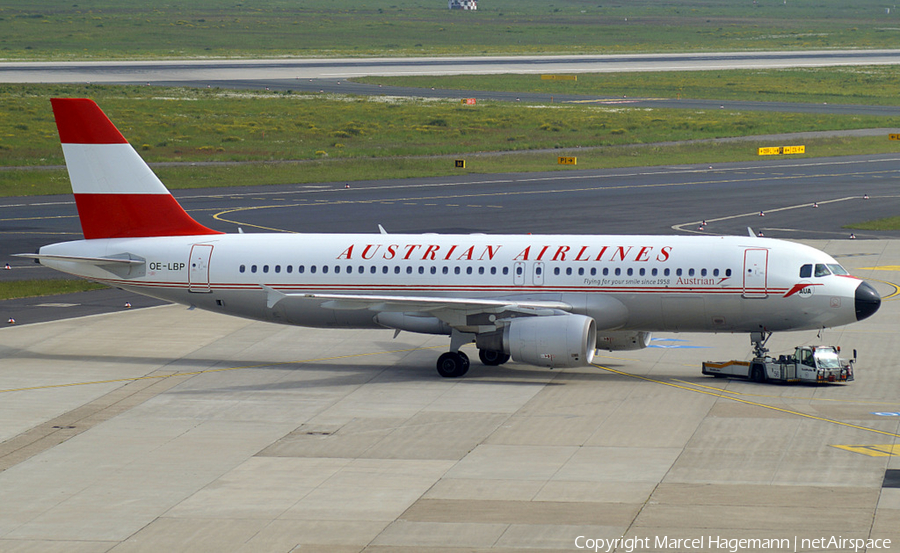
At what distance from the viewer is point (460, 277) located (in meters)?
39.6

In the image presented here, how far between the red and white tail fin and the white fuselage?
58 cm

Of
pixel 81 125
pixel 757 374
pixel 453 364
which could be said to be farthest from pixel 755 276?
pixel 81 125

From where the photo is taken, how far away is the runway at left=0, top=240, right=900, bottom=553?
24438 millimetres

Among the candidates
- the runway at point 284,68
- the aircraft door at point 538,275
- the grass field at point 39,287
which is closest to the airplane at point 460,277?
the aircraft door at point 538,275

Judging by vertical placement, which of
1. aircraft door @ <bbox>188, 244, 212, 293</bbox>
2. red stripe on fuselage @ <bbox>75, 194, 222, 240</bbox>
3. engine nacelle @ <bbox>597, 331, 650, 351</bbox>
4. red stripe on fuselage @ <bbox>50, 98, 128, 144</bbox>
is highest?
red stripe on fuselage @ <bbox>50, 98, 128, 144</bbox>

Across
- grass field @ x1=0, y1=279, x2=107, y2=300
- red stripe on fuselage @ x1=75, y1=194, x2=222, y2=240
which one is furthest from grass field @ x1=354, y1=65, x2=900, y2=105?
red stripe on fuselage @ x1=75, y1=194, x2=222, y2=240

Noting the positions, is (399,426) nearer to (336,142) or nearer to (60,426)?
(60,426)

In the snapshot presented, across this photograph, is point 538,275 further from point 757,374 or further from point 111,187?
point 111,187

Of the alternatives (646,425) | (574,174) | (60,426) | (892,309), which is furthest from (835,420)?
(574,174)

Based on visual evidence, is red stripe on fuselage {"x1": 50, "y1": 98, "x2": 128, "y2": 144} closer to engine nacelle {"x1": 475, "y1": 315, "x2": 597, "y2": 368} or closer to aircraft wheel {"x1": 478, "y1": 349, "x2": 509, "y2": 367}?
aircraft wheel {"x1": 478, "y1": 349, "x2": 509, "y2": 367}

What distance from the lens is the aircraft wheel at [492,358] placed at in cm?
4056

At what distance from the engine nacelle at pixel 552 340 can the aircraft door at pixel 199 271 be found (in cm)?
1109

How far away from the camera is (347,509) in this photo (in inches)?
1014

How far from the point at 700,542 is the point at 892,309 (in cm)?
2979
